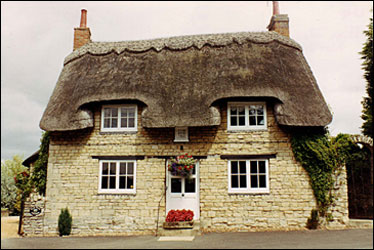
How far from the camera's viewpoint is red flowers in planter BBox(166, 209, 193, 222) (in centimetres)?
970

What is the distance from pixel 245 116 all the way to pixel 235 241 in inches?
169

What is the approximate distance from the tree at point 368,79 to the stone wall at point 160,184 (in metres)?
5.32

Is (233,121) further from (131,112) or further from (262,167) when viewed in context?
(131,112)

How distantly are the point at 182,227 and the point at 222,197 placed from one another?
182cm

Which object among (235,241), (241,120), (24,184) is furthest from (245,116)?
(24,184)

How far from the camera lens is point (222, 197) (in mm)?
10477

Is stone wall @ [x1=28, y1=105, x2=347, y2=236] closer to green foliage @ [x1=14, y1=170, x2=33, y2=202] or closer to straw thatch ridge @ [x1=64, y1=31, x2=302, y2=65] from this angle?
green foliage @ [x1=14, y1=170, x2=33, y2=202]

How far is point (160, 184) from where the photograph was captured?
10734 mm

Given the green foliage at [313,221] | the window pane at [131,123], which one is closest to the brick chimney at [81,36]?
the window pane at [131,123]

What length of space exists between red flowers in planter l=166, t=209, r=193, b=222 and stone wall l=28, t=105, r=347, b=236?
69cm

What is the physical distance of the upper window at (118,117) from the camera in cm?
1130

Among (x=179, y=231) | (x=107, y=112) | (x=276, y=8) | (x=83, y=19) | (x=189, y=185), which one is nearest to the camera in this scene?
(x=179, y=231)

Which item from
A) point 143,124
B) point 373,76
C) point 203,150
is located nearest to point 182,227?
point 203,150

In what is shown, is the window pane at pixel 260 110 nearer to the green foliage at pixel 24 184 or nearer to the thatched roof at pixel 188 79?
the thatched roof at pixel 188 79
